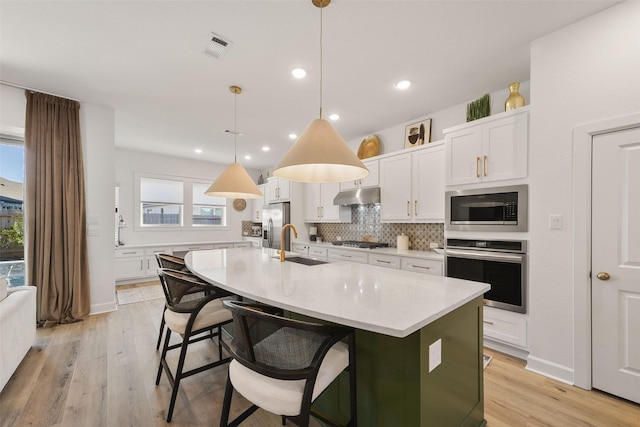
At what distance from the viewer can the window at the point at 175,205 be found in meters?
5.93

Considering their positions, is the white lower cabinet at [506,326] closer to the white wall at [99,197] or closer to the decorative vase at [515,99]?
the decorative vase at [515,99]

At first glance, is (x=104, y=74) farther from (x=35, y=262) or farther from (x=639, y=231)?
(x=639, y=231)

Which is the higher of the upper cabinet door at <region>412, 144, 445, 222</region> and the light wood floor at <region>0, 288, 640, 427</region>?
the upper cabinet door at <region>412, 144, 445, 222</region>

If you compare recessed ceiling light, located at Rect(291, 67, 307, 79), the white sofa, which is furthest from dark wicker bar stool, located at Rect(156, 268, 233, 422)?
recessed ceiling light, located at Rect(291, 67, 307, 79)

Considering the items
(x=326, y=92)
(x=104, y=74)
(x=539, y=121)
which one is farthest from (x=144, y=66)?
(x=539, y=121)

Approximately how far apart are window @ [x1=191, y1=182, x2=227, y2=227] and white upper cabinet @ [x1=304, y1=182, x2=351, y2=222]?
2623 mm

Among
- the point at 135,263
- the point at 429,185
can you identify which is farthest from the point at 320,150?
the point at 135,263

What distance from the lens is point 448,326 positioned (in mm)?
1373

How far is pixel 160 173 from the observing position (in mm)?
6070

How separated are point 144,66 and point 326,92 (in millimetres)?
1882

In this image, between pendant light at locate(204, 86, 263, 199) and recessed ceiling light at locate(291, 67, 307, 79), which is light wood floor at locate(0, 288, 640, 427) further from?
recessed ceiling light at locate(291, 67, 307, 79)

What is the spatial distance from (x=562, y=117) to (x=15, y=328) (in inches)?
186

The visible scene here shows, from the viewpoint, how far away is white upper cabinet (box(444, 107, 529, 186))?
2475 mm

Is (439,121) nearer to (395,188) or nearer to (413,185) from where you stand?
(413,185)
